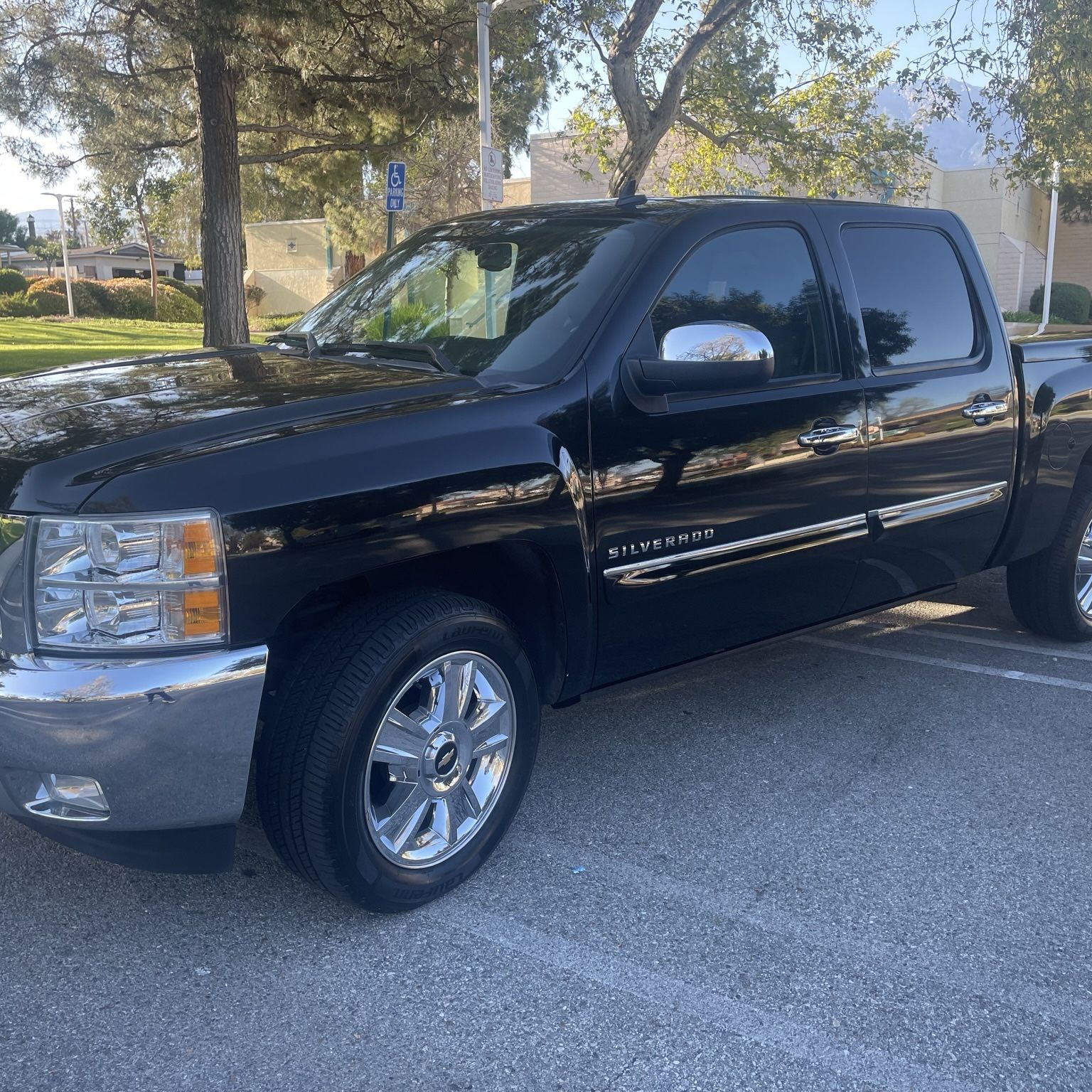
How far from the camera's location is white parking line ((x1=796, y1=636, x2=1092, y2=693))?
510 cm

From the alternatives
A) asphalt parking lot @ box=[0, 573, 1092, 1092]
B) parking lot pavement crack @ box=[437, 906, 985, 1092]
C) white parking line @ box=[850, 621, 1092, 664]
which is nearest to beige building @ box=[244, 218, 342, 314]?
white parking line @ box=[850, 621, 1092, 664]

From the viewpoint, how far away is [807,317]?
4074 mm

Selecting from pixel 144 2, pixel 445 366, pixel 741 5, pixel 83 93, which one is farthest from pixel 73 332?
pixel 445 366

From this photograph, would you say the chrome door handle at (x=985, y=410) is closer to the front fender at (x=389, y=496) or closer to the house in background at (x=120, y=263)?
the front fender at (x=389, y=496)

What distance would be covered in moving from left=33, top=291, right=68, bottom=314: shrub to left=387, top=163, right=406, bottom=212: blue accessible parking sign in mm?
30009

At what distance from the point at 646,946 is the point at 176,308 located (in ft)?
130

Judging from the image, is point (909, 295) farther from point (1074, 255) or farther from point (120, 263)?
point (120, 263)

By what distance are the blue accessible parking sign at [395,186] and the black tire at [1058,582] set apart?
302 inches

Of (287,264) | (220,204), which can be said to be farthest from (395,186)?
(287,264)

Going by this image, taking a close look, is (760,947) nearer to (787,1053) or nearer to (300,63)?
(787,1053)

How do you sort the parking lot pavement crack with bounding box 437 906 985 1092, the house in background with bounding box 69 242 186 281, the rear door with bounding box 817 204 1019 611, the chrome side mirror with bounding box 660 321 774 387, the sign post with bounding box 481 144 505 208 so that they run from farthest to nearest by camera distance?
the house in background with bounding box 69 242 186 281 → the sign post with bounding box 481 144 505 208 → the rear door with bounding box 817 204 1019 611 → the chrome side mirror with bounding box 660 321 774 387 → the parking lot pavement crack with bounding box 437 906 985 1092

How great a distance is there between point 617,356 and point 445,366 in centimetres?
52

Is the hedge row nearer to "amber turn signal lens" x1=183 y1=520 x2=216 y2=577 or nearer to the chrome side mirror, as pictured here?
the chrome side mirror

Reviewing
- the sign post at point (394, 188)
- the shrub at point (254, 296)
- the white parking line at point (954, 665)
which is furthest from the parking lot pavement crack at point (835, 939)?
the shrub at point (254, 296)
